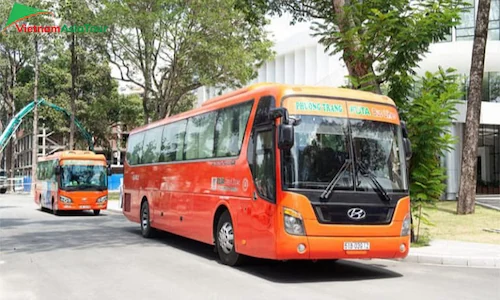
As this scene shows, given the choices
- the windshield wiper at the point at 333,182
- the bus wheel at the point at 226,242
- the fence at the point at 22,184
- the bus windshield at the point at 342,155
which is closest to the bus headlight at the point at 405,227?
the bus windshield at the point at 342,155

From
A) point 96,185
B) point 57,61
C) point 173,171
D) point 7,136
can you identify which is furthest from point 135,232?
point 57,61

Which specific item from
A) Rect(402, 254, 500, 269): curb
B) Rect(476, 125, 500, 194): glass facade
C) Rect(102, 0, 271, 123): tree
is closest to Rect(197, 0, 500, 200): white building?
Rect(476, 125, 500, 194): glass facade

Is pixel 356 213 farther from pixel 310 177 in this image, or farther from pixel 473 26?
pixel 473 26

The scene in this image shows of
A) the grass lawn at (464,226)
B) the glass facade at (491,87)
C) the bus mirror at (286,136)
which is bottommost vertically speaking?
the grass lawn at (464,226)

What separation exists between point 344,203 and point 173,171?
6.11m

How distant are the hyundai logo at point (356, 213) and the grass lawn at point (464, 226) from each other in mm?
5197

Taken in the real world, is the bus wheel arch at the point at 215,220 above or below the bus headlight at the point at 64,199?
above

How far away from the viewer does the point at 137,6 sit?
30.7m

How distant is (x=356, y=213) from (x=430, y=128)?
471 cm

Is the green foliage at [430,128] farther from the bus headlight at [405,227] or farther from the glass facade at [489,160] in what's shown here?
the glass facade at [489,160]

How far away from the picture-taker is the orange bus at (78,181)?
24797 millimetres

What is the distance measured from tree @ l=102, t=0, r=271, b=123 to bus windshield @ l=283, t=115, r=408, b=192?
21030 millimetres

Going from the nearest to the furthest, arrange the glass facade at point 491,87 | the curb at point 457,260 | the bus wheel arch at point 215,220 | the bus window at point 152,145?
the bus wheel arch at point 215,220 → the curb at point 457,260 → the bus window at point 152,145 → the glass facade at point 491,87

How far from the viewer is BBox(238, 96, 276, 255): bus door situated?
9.06 meters
